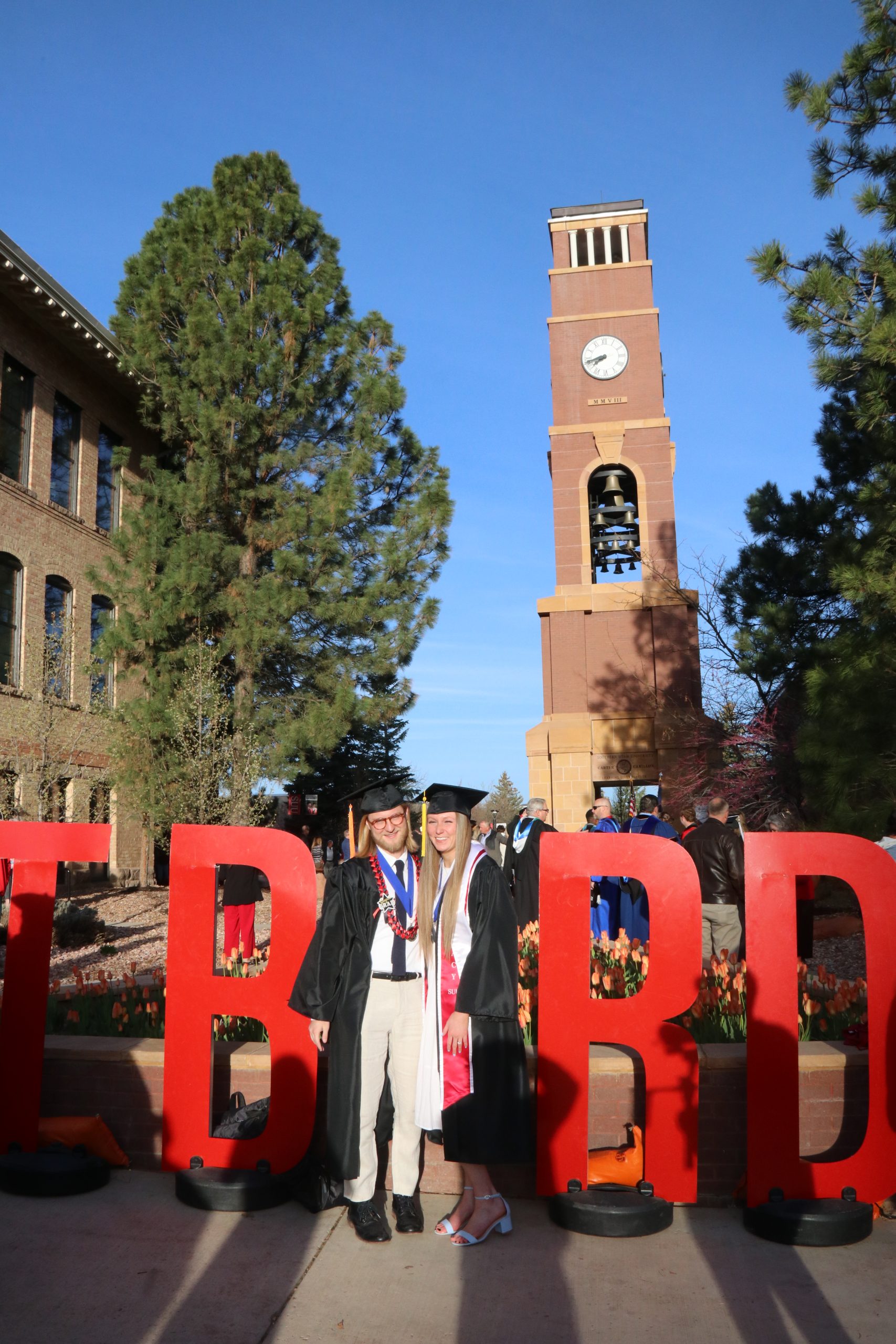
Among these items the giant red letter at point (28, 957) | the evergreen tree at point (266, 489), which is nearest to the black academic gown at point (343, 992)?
the giant red letter at point (28, 957)

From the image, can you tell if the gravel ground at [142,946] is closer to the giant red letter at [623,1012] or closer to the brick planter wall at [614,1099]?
the brick planter wall at [614,1099]

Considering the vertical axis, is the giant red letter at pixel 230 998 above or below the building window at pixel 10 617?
below

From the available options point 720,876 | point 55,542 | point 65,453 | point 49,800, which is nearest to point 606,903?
point 720,876

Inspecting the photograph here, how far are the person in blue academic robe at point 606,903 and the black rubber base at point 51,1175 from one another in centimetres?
687

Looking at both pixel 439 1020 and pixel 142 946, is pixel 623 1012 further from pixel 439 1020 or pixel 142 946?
pixel 142 946

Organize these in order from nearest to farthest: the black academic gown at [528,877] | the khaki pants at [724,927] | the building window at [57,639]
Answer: the khaki pants at [724,927]
the black academic gown at [528,877]
the building window at [57,639]

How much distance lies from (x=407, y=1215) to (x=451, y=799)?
1.75 meters

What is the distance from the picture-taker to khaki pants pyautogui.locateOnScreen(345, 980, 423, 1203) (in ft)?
14.7

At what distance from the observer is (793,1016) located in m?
4.70

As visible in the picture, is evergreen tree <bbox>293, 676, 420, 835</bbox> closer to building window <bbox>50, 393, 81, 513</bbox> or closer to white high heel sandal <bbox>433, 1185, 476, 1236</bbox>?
building window <bbox>50, 393, 81, 513</bbox>

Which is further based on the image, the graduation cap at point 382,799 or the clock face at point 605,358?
the clock face at point 605,358

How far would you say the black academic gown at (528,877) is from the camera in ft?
34.0

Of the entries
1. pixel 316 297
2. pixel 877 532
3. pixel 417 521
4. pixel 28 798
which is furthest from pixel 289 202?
pixel 877 532

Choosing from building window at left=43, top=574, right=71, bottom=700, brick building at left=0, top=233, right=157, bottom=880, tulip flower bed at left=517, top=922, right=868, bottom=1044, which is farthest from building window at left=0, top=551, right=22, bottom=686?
tulip flower bed at left=517, top=922, right=868, bottom=1044
